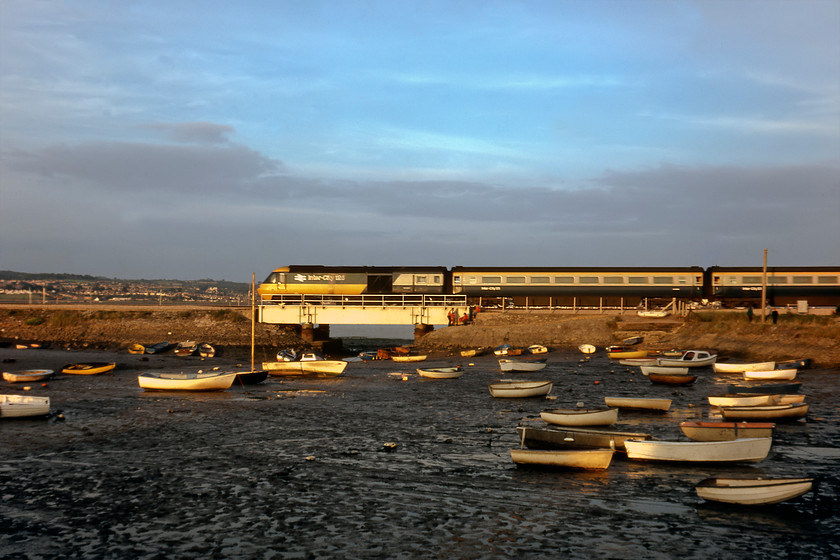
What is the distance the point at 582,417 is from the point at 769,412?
27.4ft

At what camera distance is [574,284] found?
72500 mm

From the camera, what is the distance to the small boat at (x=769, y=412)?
28.2 m

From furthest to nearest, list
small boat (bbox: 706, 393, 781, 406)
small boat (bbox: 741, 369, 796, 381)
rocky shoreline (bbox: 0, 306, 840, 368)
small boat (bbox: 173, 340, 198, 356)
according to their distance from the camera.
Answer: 1. small boat (bbox: 173, 340, 198, 356)
2. rocky shoreline (bbox: 0, 306, 840, 368)
3. small boat (bbox: 741, 369, 796, 381)
4. small boat (bbox: 706, 393, 781, 406)

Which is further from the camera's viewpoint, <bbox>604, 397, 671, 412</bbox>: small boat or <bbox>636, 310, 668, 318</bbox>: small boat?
<bbox>636, 310, 668, 318</bbox>: small boat

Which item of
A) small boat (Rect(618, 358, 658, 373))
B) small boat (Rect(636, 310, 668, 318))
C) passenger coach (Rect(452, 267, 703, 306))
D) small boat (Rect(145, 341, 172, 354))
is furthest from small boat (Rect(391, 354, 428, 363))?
small boat (Rect(636, 310, 668, 318))

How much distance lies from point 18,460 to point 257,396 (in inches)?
655

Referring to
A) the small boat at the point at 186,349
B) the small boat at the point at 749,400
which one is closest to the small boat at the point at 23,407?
the small boat at the point at 186,349

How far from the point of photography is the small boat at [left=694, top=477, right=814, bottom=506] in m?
16.8

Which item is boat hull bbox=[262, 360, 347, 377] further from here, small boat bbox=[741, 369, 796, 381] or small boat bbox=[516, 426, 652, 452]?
small boat bbox=[516, 426, 652, 452]

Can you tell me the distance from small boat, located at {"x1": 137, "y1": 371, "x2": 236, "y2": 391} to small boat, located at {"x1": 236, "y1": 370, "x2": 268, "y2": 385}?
86.1 inches

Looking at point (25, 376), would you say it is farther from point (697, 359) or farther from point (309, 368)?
point (697, 359)

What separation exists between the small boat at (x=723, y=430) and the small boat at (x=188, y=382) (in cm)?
2603

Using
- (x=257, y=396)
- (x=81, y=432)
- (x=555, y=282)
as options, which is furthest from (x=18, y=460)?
(x=555, y=282)

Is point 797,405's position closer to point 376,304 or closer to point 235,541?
point 235,541
